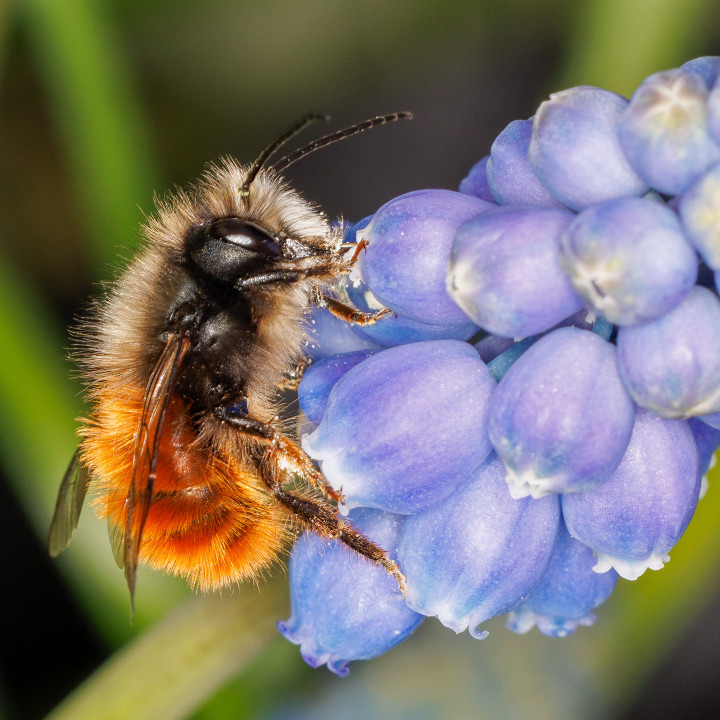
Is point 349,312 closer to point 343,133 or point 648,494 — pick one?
point 343,133

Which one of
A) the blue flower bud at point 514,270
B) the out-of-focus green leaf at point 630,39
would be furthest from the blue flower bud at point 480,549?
the out-of-focus green leaf at point 630,39

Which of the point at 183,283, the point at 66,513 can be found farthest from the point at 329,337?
the point at 66,513

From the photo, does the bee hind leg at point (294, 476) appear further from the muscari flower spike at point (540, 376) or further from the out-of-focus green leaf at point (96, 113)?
the out-of-focus green leaf at point (96, 113)

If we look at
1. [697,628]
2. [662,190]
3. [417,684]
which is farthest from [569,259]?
[697,628]

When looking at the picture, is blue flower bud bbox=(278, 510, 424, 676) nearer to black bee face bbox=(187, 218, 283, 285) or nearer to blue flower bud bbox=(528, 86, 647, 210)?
black bee face bbox=(187, 218, 283, 285)

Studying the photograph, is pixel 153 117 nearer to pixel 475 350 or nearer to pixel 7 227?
pixel 7 227

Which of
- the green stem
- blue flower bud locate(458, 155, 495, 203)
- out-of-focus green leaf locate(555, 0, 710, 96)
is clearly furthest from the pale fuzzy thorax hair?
out-of-focus green leaf locate(555, 0, 710, 96)

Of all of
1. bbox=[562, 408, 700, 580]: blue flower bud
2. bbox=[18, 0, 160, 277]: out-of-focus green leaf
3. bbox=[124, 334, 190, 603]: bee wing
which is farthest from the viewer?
bbox=[18, 0, 160, 277]: out-of-focus green leaf
